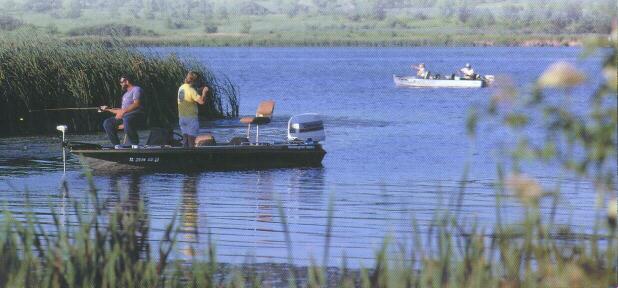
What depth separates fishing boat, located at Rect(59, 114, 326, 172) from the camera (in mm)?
20359

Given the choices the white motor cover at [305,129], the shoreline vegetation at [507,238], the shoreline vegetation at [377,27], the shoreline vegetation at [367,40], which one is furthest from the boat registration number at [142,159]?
the shoreline vegetation at [367,40]

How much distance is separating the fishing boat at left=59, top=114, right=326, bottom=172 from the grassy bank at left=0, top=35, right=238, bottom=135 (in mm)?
A: 8908

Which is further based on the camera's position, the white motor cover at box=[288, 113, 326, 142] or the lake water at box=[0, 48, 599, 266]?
the white motor cover at box=[288, 113, 326, 142]

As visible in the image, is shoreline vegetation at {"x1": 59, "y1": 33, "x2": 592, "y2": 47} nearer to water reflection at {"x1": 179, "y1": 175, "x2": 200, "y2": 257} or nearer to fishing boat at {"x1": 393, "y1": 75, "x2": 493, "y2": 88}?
fishing boat at {"x1": 393, "y1": 75, "x2": 493, "y2": 88}

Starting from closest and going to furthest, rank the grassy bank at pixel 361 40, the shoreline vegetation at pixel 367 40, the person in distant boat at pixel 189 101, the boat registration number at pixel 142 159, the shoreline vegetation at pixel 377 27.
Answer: the person in distant boat at pixel 189 101 < the boat registration number at pixel 142 159 < the shoreline vegetation at pixel 377 27 < the shoreline vegetation at pixel 367 40 < the grassy bank at pixel 361 40

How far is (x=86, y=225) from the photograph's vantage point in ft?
23.0

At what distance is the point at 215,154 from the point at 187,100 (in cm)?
104

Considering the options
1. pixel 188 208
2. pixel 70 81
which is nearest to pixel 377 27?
pixel 70 81

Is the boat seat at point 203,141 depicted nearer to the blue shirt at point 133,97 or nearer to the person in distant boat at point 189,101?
the person in distant boat at point 189,101

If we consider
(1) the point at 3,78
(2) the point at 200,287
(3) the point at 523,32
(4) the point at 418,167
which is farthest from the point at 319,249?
(3) the point at 523,32

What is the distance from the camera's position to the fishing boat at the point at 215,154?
66.8 feet

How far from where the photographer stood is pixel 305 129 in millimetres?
21812

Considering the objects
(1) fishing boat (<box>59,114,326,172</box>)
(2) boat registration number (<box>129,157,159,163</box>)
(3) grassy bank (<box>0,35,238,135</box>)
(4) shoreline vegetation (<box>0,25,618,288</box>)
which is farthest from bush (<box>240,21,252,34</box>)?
(4) shoreline vegetation (<box>0,25,618,288</box>)

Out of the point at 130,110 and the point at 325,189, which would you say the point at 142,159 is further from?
the point at 325,189
